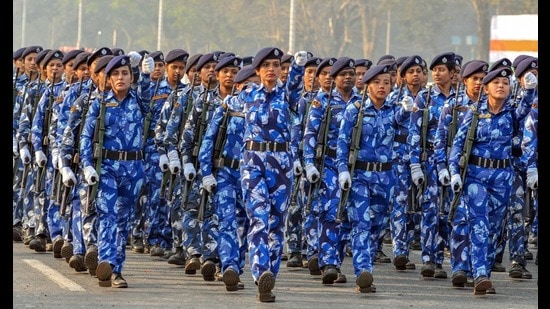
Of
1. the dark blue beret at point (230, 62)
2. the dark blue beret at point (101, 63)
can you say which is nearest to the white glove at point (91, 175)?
the dark blue beret at point (101, 63)

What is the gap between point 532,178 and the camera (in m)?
14.3

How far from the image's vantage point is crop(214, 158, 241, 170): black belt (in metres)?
13.7

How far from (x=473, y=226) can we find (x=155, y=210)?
4420 millimetres

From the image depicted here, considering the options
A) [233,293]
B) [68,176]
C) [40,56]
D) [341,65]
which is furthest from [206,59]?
[40,56]

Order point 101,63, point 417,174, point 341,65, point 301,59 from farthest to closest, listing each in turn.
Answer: point 301,59 → point 417,174 → point 341,65 → point 101,63

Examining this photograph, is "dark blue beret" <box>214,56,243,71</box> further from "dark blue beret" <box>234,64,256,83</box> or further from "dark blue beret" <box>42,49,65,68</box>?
"dark blue beret" <box>42,49,65,68</box>

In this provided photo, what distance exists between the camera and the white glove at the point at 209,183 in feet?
44.3

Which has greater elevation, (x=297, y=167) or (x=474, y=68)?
(x=474, y=68)

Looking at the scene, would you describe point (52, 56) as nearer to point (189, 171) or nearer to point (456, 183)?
point (189, 171)

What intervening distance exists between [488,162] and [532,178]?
86 cm

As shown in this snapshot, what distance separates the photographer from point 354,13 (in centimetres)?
7431

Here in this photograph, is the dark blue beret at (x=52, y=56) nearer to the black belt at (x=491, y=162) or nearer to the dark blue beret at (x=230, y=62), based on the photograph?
the dark blue beret at (x=230, y=62)

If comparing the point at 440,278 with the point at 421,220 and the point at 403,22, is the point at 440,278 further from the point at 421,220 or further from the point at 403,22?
the point at 403,22

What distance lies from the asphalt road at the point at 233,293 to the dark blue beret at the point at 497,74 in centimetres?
186
